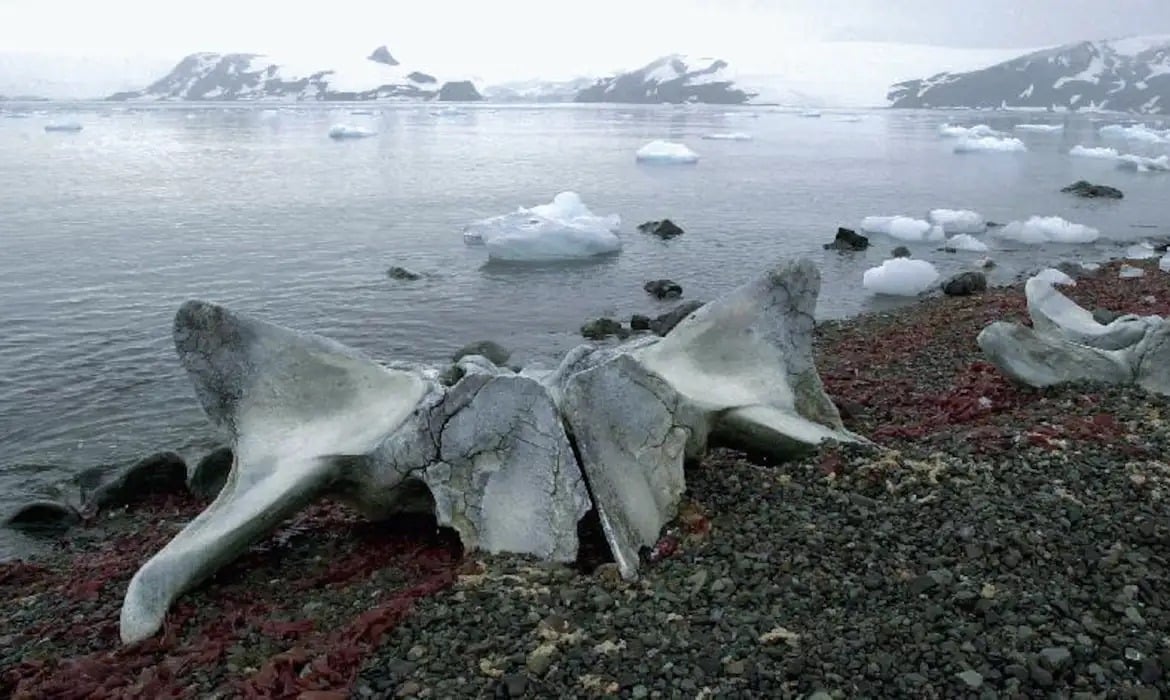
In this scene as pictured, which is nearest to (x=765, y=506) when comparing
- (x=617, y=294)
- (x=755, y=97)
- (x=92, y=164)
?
(x=617, y=294)

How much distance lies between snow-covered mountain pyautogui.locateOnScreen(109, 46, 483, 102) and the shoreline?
476 feet

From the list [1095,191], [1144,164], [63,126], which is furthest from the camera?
[63,126]

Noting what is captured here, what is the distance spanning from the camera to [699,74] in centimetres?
15900

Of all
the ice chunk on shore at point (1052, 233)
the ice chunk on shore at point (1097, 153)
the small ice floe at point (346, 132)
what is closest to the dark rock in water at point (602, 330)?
the ice chunk on shore at point (1052, 233)

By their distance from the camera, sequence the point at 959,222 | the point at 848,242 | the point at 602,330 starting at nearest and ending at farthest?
1. the point at 602,330
2. the point at 848,242
3. the point at 959,222

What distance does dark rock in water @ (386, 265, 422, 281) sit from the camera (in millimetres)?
22859

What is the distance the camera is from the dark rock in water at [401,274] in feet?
75.0

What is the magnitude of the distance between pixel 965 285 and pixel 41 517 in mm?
18055

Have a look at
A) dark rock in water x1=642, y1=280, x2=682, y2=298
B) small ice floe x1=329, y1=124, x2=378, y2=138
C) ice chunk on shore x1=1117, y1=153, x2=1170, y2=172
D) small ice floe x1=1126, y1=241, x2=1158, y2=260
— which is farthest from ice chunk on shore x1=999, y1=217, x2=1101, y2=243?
small ice floe x1=329, y1=124, x2=378, y2=138

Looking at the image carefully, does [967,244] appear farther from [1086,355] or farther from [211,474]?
[211,474]

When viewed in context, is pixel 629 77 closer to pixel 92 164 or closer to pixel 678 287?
pixel 92 164

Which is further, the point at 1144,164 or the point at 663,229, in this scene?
the point at 1144,164

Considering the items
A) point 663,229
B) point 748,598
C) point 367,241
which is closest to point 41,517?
point 748,598

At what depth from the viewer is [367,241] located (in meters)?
27.3
